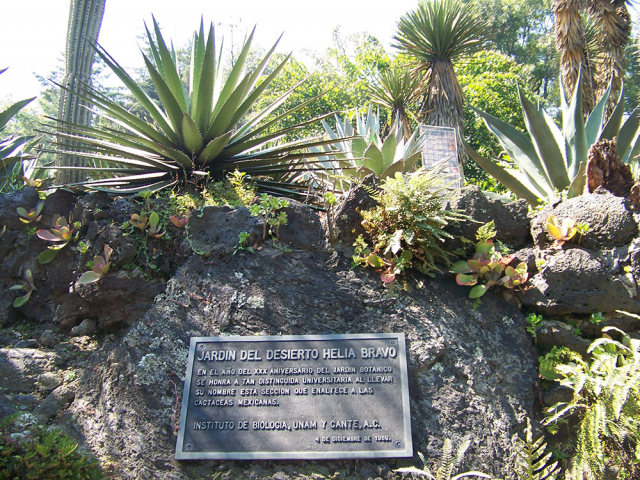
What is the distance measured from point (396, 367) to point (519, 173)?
3.10 metres

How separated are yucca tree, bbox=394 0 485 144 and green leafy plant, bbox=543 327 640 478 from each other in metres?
5.67

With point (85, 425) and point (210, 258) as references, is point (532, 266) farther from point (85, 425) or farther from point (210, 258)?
point (85, 425)

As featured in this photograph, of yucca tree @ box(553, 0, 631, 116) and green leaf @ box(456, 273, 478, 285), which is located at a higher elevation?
yucca tree @ box(553, 0, 631, 116)

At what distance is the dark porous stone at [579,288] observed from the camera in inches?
148

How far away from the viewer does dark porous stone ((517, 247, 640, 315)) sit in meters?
3.75

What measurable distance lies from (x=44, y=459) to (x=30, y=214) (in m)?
2.49

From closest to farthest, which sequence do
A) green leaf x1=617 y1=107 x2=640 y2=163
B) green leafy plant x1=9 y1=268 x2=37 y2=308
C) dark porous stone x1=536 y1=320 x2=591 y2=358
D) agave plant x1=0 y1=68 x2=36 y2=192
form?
dark porous stone x1=536 y1=320 x2=591 y2=358
green leafy plant x1=9 y1=268 x2=37 y2=308
green leaf x1=617 y1=107 x2=640 y2=163
agave plant x1=0 y1=68 x2=36 y2=192

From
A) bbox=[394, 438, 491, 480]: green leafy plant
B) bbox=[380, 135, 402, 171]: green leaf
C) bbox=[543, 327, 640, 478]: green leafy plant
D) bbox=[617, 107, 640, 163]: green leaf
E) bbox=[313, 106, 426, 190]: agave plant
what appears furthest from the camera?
bbox=[380, 135, 402, 171]: green leaf

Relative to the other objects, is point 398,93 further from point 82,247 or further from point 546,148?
point 82,247

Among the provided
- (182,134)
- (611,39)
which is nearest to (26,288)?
(182,134)

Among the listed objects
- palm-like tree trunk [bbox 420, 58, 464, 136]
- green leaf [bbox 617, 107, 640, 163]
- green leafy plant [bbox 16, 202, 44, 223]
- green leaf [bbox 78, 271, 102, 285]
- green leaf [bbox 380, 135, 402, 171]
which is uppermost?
palm-like tree trunk [bbox 420, 58, 464, 136]

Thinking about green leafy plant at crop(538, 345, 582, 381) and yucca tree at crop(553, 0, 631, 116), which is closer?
green leafy plant at crop(538, 345, 582, 381)

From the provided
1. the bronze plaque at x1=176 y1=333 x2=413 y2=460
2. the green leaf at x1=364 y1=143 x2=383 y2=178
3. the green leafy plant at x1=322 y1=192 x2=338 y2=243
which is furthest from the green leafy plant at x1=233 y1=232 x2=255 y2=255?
the green leaf at x1=364 y1=143 x2=383 y2=178

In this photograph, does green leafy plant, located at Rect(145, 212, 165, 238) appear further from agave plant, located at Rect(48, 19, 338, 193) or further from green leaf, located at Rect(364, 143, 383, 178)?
green leaf, located at Rect(364, 143, 383, 178)
